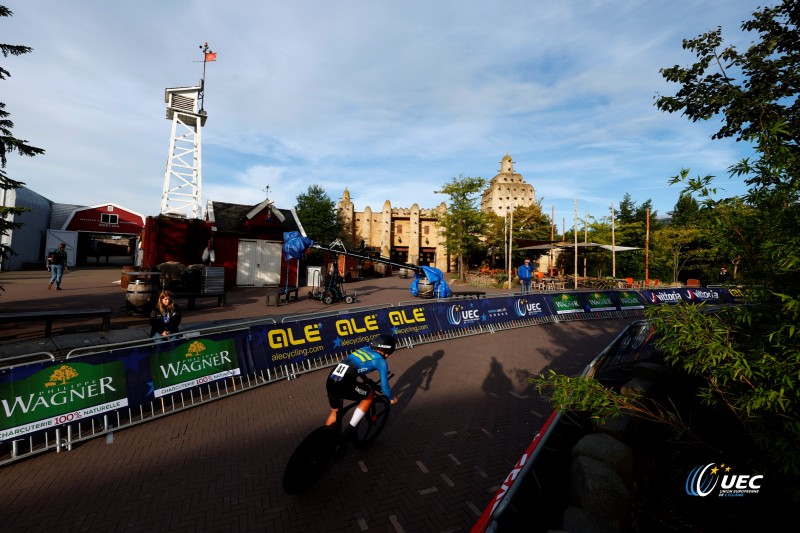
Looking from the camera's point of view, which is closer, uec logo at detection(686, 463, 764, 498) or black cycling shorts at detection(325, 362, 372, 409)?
uec logo at detection(686, 463, 764, 498)

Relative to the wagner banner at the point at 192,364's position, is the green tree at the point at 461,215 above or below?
above

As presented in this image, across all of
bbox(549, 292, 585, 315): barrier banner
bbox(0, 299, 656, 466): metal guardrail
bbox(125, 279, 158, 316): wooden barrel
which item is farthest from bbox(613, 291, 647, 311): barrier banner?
bbox(125, 279, 158, 316): wooden barrel

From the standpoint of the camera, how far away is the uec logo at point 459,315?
13.0m

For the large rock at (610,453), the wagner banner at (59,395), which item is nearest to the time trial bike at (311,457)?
the large rock at (610,453)

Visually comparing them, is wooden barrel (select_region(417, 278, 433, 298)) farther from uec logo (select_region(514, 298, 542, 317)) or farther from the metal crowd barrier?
the metal crowd barrier

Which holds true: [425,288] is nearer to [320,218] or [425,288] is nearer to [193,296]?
[193,296]

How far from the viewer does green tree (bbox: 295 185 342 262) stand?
165 ft

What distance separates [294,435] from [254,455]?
73 centimetres

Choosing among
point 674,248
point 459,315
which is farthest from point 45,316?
point 674,248

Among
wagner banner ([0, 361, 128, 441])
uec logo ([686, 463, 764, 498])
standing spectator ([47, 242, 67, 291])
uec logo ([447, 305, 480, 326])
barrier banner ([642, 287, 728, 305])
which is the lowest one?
uec logo ([686, 463, 764, 498])

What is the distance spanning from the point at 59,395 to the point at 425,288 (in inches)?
678

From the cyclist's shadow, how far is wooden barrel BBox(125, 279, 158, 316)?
10.4 m

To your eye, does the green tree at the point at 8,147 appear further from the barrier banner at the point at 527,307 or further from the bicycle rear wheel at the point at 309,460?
the barrier banner at the point at 527,307

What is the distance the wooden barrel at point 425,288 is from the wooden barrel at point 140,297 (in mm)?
12919
